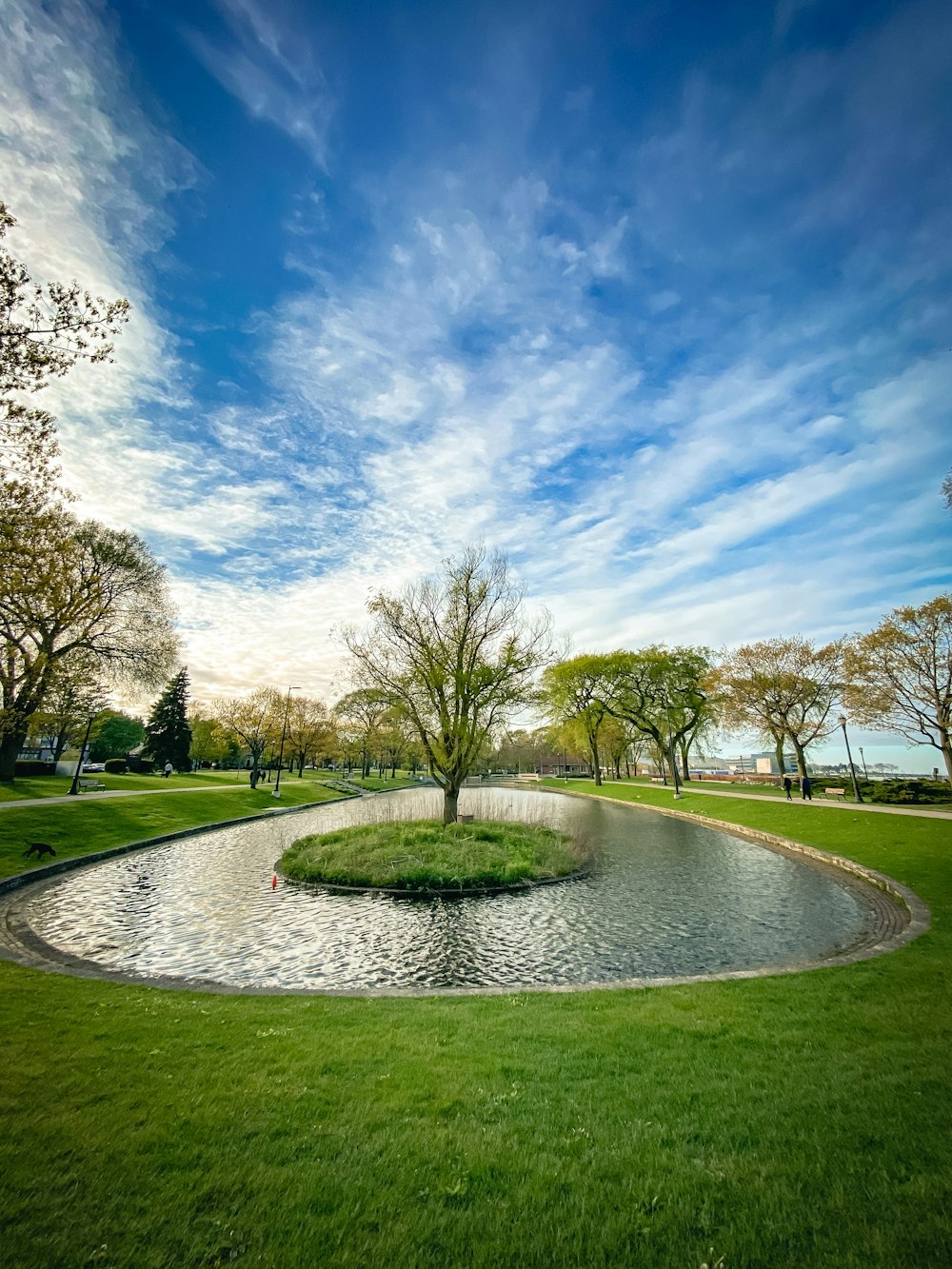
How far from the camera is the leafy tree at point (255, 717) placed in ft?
184

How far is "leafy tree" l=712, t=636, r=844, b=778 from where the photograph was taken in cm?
4816

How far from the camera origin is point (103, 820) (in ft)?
83.4

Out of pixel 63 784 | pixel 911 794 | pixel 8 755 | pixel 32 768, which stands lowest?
pixel 63 784

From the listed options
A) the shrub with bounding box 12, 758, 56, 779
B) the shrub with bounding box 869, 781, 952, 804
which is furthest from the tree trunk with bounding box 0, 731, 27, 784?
the shrub with bounding box 869, 781, 952, 804

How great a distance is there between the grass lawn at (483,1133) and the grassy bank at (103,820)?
51.5 feet

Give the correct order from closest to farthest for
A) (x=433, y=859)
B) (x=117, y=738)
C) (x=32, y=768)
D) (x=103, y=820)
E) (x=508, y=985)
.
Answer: (x=508, y=985), (x=433, y=859), (x=103, y=820), (x=32, y=768), (x=117, y=738)

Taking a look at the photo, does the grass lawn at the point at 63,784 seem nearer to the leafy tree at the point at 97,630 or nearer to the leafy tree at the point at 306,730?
the leafy tree at the point at 97,630

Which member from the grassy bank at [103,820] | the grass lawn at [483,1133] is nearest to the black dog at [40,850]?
the grassy bank at [103,820]

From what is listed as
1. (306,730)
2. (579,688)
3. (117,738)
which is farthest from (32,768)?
(117,738)

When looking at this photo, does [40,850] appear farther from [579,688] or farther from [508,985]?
[579,688]

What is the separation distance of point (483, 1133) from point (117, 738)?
103 m

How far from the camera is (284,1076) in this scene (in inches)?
217

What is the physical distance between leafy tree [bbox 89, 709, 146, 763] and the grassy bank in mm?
52629

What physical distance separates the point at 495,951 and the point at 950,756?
38.4 meters
